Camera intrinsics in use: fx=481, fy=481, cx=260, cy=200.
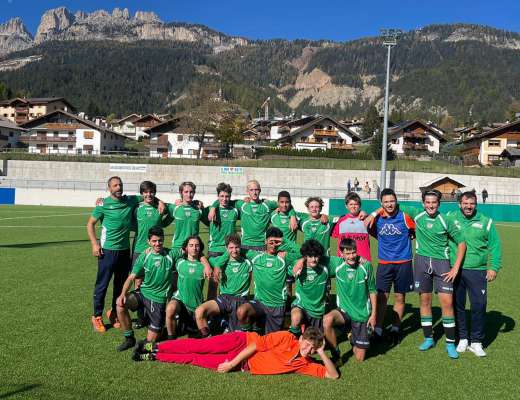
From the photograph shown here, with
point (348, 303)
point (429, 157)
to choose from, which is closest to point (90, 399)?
point (348, 303)

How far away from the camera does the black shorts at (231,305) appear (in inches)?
221

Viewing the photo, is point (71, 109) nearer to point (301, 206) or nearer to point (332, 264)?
point (301, 206)

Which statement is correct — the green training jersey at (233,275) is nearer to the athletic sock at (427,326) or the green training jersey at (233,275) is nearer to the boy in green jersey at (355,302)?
the boy in green jersey at (355,302)

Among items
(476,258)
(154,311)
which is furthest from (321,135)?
(154,311)

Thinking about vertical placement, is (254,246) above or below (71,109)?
below

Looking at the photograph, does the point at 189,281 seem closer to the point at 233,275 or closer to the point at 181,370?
the point at 233,275

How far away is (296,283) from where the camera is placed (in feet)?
18.4

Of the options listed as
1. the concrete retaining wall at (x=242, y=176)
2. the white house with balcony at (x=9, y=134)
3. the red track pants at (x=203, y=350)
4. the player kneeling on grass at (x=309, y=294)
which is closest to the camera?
the red track pants at (x=203, y=350)

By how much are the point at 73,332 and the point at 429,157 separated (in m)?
49.7

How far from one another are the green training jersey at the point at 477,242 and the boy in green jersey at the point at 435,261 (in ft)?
0.35

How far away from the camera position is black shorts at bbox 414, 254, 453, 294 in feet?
18.5

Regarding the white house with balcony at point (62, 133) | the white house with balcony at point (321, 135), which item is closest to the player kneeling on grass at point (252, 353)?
the white house with balcony at point (321, 135)

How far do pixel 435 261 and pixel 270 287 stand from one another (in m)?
1.99

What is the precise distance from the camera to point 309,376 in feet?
15.8
